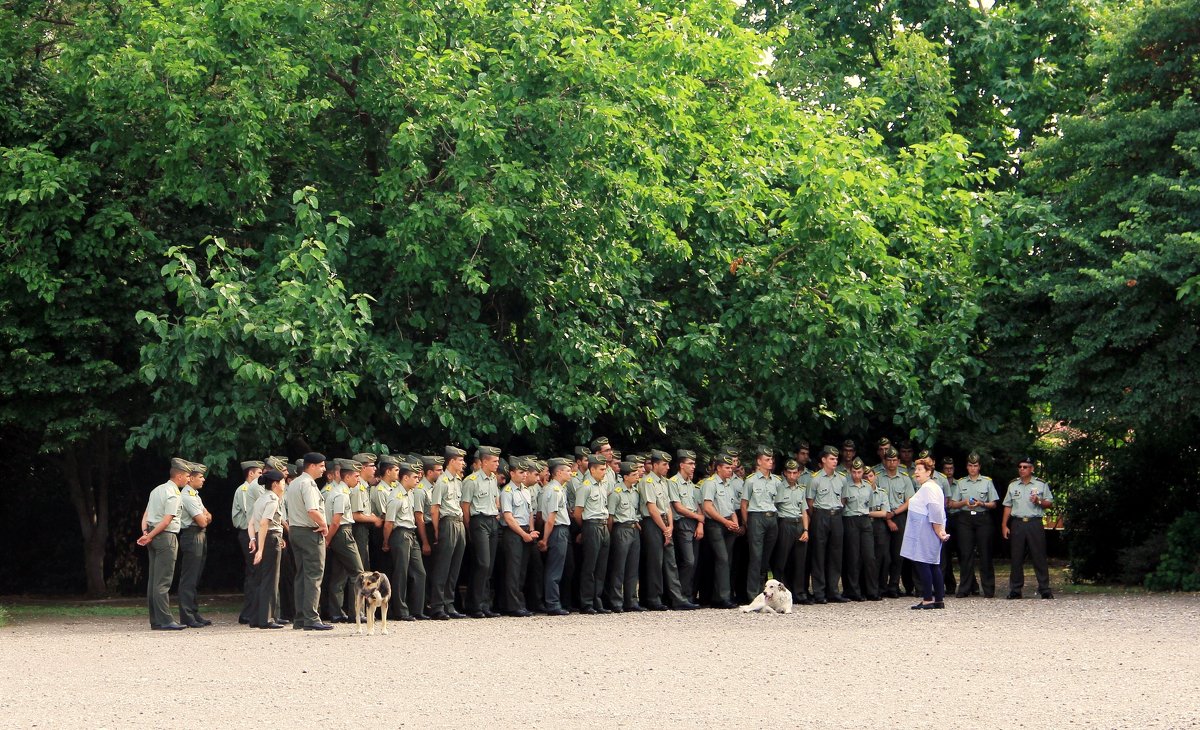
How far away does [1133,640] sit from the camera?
1270 cm

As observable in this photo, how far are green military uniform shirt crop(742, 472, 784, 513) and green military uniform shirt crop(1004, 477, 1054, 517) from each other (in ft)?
10.2

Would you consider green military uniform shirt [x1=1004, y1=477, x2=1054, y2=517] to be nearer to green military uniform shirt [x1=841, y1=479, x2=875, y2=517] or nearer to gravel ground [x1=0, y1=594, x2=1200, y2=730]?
green military uniform shirt [x1=841, y1=479, x2=875, y2=517]

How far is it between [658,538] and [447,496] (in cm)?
273

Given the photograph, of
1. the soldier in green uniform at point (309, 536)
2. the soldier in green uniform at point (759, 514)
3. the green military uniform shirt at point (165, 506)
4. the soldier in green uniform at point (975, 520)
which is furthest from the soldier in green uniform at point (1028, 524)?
the green military uniform shirt at point (165, 506)

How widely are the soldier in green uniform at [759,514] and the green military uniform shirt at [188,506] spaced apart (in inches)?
258

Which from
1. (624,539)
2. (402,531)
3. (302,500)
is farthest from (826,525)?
(302,500)

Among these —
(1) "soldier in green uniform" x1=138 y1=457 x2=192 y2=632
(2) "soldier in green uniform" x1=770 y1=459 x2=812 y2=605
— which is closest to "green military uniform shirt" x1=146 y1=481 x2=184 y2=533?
(1) "soldier in green uniform" x1=138 y1=457 x2=192 y2=632

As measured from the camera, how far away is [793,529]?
1766 cm

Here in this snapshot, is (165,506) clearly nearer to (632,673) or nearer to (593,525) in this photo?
(593,525)

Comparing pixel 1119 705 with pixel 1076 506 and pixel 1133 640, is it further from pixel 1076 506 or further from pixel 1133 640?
pixel 1076 506

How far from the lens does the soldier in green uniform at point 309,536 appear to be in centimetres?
1402

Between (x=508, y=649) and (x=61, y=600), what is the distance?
10.7m

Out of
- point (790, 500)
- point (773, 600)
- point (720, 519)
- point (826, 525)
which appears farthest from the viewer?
point (826, 525)

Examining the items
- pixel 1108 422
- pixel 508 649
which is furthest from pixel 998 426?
pixel 508 649
